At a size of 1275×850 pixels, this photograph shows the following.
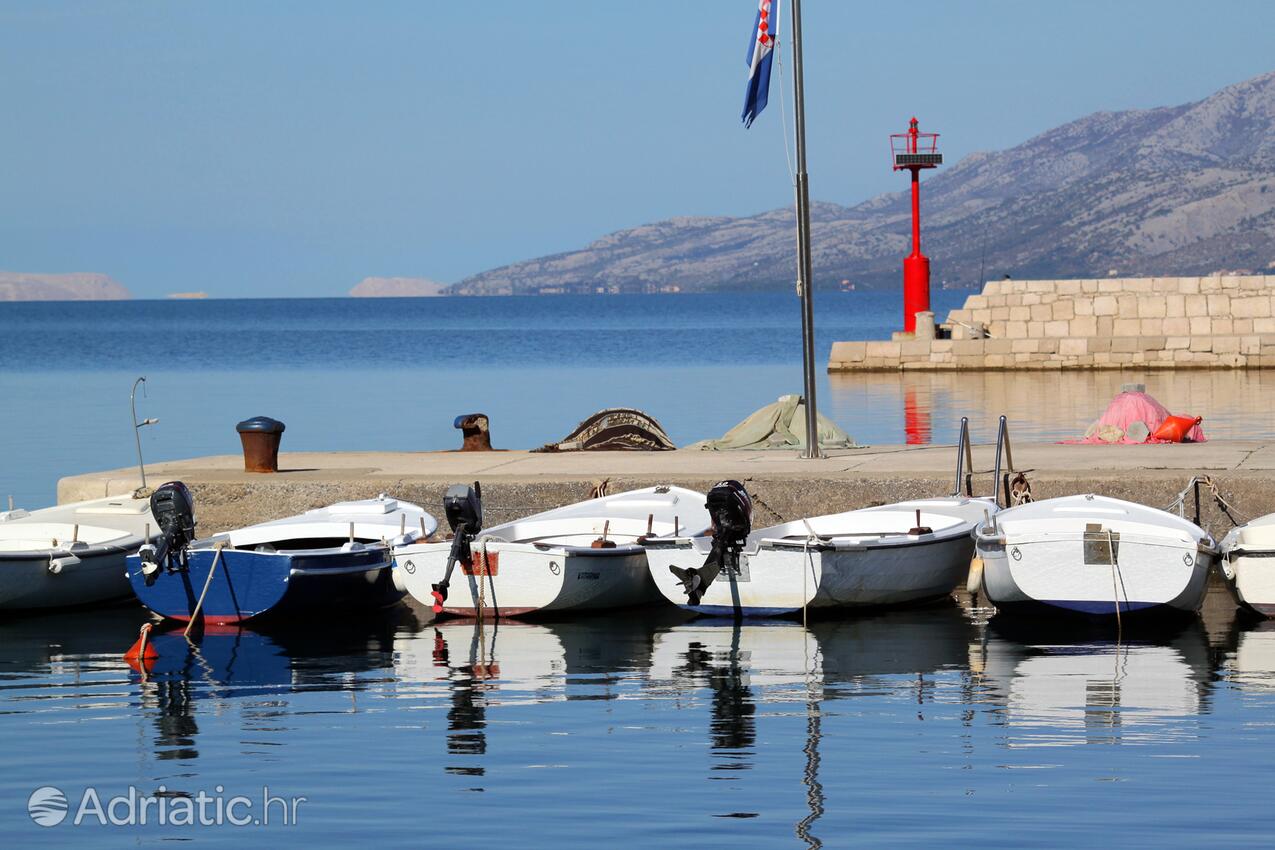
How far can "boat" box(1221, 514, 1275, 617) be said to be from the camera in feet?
44.1

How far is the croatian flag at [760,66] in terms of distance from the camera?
722 inches

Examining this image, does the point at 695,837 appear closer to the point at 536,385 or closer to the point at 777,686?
the point at 777,686

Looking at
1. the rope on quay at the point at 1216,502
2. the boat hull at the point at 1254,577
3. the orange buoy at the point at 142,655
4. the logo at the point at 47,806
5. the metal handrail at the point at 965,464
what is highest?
the metal handrail at the point at 965,464

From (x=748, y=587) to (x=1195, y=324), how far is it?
36105 millimetres

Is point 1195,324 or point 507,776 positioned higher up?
point 1195,324

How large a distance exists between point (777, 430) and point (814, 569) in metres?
6.42

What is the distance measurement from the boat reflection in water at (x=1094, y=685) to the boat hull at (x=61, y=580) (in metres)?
6.87

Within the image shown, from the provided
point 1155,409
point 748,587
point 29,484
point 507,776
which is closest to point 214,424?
point 29,484

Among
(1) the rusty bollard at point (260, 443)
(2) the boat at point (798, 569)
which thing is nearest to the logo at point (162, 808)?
(2) the boat at point (798, 569)

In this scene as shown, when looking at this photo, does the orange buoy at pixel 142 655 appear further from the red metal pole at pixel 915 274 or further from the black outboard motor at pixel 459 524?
the red metal pole at pixel 915 274

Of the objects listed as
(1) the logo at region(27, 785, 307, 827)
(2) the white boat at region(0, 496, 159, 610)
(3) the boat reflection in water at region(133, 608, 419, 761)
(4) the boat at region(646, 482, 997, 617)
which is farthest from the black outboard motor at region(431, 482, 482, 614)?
(1) the logo at region(27, 785, 307, 827)

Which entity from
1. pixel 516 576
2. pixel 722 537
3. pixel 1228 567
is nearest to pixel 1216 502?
pixel 1228 567

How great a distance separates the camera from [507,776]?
31.4 ft

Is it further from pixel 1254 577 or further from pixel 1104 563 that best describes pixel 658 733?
pixel 1254 577
